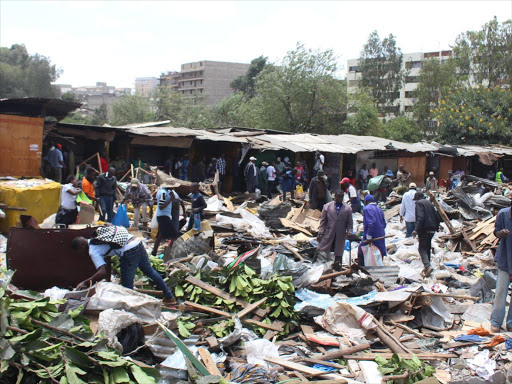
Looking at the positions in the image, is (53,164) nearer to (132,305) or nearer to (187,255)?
(187,255)

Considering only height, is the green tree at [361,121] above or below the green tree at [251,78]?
below

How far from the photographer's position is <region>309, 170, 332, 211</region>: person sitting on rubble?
12297 mm

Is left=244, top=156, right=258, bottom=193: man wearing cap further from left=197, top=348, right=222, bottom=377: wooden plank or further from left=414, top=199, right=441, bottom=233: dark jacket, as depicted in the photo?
left=197, top=348, right=222, bottom=377: wooden plank

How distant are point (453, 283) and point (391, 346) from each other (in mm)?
3594

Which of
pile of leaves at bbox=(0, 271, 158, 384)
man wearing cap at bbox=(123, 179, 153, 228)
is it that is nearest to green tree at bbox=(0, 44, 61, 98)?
man wearing cap at bbox=(123, 179, 153, 228)

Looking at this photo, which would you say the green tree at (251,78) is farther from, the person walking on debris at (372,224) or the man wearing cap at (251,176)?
the person walking on debris at (372,224)

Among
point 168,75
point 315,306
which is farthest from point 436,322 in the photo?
point 168,75

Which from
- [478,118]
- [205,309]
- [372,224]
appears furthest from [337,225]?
[478,118]

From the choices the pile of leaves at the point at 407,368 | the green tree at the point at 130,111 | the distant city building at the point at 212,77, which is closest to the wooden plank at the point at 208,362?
the pile of leaves at the point at 407,368

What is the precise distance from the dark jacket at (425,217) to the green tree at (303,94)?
81.0 ft

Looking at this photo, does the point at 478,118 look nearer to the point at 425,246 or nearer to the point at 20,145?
the point at 425,246

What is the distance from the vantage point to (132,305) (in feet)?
18.1

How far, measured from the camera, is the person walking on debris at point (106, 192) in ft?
37.0

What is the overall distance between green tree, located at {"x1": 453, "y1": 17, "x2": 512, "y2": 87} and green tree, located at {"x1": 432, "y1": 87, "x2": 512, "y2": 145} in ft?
25.8
